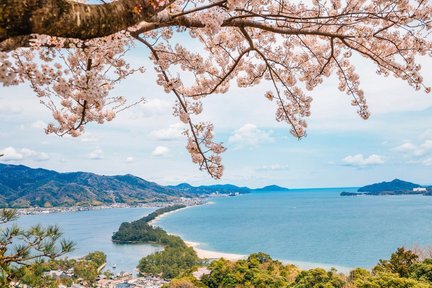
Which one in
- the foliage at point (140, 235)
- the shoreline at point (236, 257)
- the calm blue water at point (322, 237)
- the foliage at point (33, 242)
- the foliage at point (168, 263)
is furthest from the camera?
the foliage at point (140, 235)

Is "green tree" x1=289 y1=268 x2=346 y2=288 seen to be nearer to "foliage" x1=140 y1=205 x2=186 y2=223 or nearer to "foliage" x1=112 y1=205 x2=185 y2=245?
"foliage" x1=112 y1=205 x2=185 y2=245

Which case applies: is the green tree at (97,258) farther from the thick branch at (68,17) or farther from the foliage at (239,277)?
the thick branch at (68,17)

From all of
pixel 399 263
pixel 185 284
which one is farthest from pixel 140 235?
pixel 399 263

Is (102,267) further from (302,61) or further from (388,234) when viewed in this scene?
(388,234)

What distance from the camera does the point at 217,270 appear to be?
703 inches

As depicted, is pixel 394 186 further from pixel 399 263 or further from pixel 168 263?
pixel 399 263

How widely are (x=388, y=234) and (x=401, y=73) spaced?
52.0m

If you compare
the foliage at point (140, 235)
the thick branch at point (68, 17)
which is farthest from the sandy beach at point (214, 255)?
the thick branch at point (68, 17)

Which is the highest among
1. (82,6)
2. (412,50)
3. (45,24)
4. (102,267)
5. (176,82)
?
(412,50)

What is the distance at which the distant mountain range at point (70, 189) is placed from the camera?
332 ft

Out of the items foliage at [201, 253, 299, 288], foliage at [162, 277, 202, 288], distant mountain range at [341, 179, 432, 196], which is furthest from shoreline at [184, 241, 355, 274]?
distant mountain range at [341, 179, 432, 196]

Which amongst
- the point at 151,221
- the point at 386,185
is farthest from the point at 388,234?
the point at 386,185

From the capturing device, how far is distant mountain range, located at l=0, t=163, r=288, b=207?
10131 cm

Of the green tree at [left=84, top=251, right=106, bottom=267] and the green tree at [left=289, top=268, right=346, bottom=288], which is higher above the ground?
the green tree at [left=289, top=268, right=346, bottom=288]
